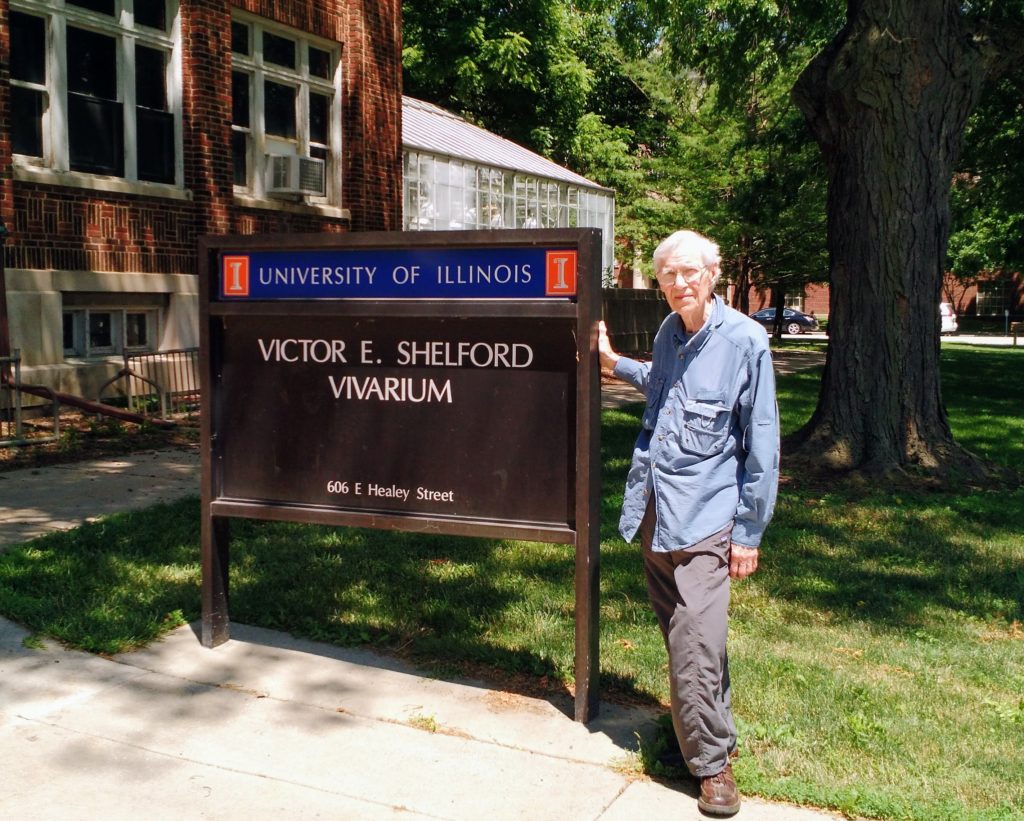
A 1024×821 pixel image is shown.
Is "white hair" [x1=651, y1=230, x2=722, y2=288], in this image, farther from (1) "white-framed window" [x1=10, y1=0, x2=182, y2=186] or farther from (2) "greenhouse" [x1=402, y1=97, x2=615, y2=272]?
(2) "greenhouse" [x1=402, y1=97, x2=615, y2=272]

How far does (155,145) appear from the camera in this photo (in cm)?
1336

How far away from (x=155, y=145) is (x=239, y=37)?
236 cm

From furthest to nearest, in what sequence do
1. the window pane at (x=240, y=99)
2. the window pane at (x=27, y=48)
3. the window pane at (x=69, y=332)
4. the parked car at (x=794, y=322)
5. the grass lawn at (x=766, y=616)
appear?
the parked car at (x=794, y=322) → the window pane at (x=240, y=99) → the window pane at (x=69, y=332) → the window pane at (x=27, y=48) → the grass lawn at (x=766, y=616)

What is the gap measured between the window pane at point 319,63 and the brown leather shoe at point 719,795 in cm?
1415

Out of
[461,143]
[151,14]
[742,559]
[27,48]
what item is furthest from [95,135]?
[461,143]

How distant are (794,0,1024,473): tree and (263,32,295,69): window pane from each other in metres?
8.48

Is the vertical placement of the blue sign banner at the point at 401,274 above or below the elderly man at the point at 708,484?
above

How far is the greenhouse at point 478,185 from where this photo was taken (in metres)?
21.4

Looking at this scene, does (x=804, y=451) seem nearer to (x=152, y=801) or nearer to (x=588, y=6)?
(x=152, y=801)

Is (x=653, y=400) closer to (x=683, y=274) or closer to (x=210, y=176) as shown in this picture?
(x=683, y=274)

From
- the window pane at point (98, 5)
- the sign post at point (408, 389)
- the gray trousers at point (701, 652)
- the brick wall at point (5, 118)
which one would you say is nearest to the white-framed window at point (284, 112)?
the window pane at point (98, 5)

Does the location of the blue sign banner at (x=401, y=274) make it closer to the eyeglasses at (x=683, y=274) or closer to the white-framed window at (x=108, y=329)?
the eyeglasses at (x=683, y=274)

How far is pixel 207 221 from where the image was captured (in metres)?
13.9

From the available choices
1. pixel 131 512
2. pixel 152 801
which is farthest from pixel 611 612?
pixel 131 512
